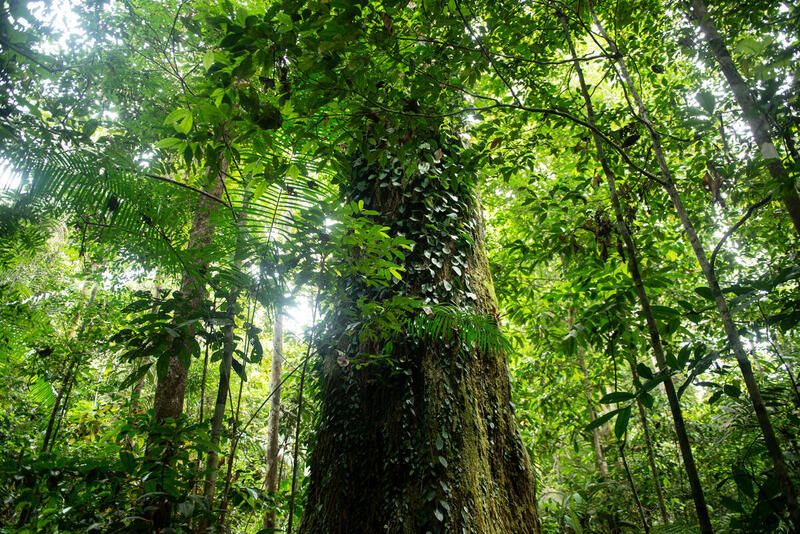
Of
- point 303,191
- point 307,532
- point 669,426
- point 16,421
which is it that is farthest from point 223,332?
point 669,426

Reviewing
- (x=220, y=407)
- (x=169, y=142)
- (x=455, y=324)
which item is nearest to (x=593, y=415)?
(x=455, y=324)

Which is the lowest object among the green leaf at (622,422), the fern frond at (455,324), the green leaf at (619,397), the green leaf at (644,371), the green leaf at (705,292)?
the green leaf at (622,422)

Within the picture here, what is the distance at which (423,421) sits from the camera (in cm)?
219

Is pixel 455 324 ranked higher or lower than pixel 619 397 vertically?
higher

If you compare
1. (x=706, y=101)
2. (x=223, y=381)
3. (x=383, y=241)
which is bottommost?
(x=223, y=381)

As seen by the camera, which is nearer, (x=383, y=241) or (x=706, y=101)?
(x=706, y=101)

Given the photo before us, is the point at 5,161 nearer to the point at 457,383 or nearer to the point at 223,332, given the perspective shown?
the point at 223,332

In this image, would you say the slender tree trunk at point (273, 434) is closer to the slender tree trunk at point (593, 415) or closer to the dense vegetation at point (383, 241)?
the dense vegetation at point (383, 241)

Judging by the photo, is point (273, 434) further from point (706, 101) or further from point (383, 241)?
Answer: point (706, 101)

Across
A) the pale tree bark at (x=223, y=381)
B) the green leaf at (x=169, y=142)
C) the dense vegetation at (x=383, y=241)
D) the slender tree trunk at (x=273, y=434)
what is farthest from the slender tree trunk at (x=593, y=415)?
the green leaf at (x=169, y=142)

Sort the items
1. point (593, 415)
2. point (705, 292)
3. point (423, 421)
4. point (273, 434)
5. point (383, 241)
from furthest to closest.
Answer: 1. point (593, 415)
2. point (273, 434)
3. point (423, 421)
4. point (383, 241)
5. point (705, 292)

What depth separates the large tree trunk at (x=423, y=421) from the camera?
2.01 meters

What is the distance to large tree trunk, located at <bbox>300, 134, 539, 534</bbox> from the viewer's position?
201 centimetres

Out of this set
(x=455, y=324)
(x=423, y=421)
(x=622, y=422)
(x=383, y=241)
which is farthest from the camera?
(x=455, y=324)
